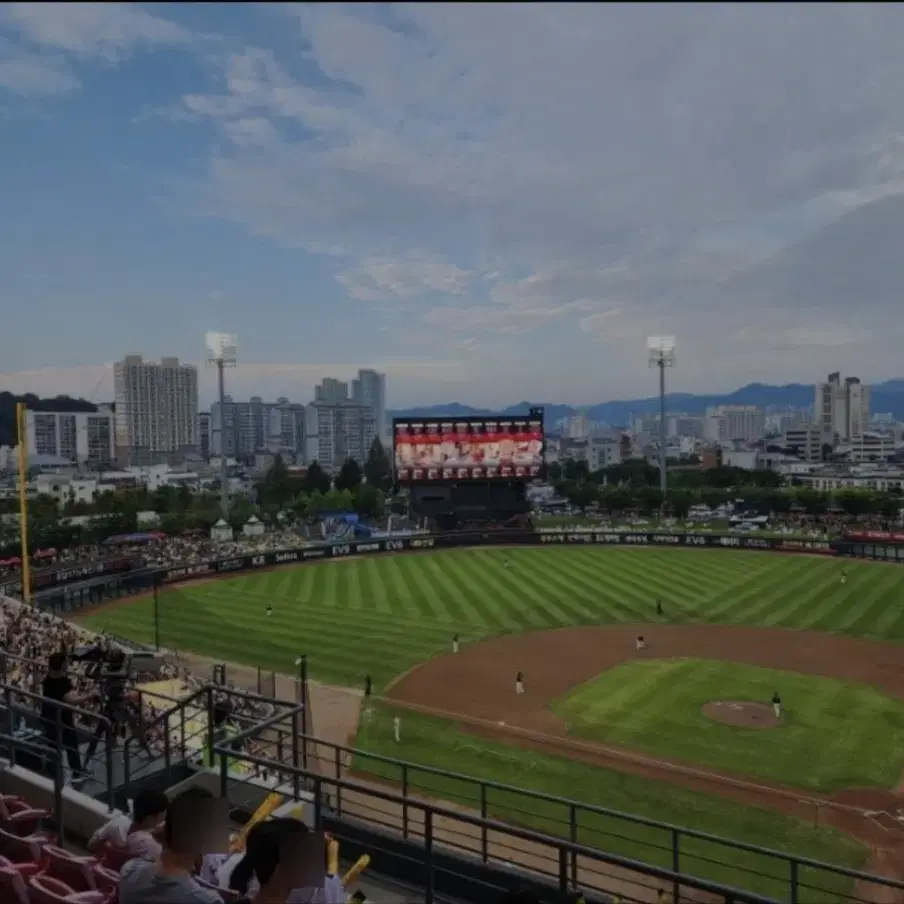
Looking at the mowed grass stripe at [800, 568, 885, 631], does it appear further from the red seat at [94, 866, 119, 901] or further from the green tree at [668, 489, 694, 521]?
the green tree at [668, 489, 694, 521]

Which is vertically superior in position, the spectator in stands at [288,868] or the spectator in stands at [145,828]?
the spectator in stands at [288,868]

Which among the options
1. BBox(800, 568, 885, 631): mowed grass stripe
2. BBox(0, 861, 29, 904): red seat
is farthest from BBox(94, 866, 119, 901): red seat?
BBox(800, 568, 885, 631): mowed grass stripe

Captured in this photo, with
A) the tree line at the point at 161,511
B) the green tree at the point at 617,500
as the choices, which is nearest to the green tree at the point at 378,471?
the tree line at the point at 161,511

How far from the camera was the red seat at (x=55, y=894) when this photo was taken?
16.2ft

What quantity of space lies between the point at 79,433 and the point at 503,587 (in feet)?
400

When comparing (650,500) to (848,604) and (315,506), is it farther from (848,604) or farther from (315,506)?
(848,604)

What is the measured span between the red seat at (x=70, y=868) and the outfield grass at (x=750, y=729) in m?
15.1

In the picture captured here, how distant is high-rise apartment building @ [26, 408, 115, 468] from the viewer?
13675cm

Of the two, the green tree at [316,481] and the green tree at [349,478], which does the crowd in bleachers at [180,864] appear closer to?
the green tree at [316,481]

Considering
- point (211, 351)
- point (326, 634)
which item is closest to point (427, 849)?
point (326, 634)

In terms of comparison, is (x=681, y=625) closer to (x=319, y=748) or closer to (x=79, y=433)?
(x=319, y=748)

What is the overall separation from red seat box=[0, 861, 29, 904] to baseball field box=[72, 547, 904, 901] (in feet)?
19.4

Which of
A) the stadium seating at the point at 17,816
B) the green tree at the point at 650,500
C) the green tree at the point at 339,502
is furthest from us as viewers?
the green tree at the point at 339,502

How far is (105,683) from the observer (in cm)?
1065
